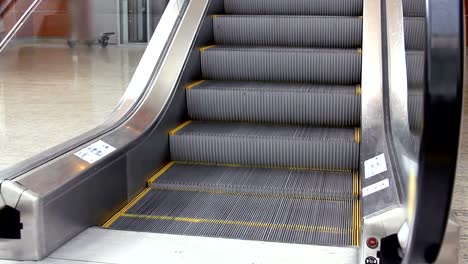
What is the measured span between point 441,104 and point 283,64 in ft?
10.8

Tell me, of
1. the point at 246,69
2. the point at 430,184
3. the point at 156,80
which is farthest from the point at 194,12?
the point at 430,184

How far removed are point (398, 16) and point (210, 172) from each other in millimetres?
Result: 1579

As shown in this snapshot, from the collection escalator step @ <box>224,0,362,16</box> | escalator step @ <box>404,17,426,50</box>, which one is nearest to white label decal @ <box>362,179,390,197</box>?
escalator step @ <box>404,17,426,50</box>

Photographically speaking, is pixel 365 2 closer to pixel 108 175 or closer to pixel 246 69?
pixel 246 69

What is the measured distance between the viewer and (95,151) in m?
3.25

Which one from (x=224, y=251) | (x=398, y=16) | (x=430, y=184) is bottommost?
(x=224, y=251)

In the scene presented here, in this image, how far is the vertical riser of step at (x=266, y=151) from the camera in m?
3.91

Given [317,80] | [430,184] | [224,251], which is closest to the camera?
[430,184]

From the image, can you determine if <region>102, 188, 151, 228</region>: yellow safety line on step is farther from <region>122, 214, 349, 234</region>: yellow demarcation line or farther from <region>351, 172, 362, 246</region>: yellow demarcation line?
<region>351, 172, 362, 246</region>: yellow demarcation line

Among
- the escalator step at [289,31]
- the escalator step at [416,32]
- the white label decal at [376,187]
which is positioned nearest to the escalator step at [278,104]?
the escalator step at [289,31]

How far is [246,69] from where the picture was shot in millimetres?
4758

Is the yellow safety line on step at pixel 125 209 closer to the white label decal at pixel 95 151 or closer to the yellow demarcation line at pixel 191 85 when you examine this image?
the white label decal at pixel 95 151

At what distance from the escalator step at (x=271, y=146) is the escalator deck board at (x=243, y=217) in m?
0.47

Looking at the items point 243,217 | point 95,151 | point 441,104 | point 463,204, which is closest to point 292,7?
point 463,204
